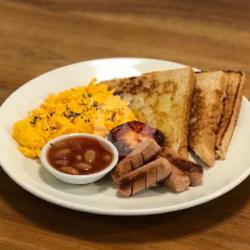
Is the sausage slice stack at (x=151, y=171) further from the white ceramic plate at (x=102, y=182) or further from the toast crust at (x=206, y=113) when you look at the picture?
the toast crust at (x=206, y=113)

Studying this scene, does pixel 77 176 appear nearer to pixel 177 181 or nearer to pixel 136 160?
pixel 136 160

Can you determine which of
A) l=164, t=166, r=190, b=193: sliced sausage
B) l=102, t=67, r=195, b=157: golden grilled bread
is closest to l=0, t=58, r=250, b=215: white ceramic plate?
l=164, t=166, r=190, b=193: sliced sausage

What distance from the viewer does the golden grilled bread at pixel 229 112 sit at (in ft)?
5.95

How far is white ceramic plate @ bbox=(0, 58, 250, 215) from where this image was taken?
1506 mm

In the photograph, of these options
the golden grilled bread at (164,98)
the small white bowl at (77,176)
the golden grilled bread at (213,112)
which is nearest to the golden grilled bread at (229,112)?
the golden grilled bread at (213,112)

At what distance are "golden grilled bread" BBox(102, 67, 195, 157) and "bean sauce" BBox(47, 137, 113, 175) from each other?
271mm

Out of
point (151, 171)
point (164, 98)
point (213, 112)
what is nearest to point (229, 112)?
point (213, 112)

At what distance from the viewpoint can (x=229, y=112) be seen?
197 centimetres

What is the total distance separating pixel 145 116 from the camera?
6.54ft

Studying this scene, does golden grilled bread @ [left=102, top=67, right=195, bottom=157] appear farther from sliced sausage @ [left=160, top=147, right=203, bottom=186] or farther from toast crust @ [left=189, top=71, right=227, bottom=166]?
sliced sausage @ [left=160, top=147, right=203, bottom=186]

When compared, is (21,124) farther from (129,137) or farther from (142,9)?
(142,9)

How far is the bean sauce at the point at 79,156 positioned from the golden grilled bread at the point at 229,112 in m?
0.38

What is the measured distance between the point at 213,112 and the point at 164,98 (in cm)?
21

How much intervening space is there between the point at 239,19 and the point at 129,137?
1557 mm
